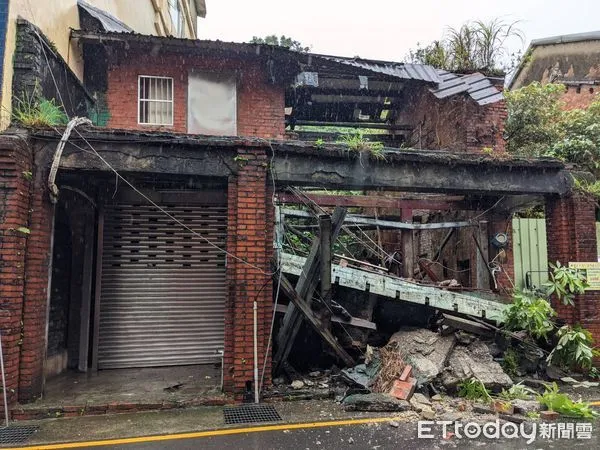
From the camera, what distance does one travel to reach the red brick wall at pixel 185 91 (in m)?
10.5

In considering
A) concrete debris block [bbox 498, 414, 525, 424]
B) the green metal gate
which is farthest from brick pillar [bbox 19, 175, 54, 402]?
the green metal gate

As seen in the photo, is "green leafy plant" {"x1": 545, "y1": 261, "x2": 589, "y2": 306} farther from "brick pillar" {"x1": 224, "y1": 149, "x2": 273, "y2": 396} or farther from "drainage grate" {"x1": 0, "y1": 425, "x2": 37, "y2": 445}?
"drainage grate" {"x1": 0, "y1": 425, "x2": 37, "y2": 445}

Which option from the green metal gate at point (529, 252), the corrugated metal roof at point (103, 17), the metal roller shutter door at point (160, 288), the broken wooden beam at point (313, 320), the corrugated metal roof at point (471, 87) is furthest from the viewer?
the green metal gate at point (529, 252)

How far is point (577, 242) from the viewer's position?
Answer: 8328mm

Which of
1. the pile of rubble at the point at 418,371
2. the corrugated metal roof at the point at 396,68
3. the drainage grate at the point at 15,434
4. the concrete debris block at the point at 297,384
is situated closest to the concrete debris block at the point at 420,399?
the pile of rubble at the point at 418,371

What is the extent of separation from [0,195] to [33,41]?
2537mm

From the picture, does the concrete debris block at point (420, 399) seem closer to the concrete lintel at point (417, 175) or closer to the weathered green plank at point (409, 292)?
the weathered green plank at point (409, 292)

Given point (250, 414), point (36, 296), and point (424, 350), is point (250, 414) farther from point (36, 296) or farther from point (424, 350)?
point (36, 296)

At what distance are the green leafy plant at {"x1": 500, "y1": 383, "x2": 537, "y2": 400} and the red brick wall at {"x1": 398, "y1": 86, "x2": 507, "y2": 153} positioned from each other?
569 centimetres

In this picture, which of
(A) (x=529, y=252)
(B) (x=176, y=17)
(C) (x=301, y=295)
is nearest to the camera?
(C) (x=301, y=295)

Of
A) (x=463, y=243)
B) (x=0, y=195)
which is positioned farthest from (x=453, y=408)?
(x=0, y=195)

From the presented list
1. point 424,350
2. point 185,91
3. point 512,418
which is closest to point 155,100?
point 185,91

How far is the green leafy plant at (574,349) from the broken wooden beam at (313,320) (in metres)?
3.59

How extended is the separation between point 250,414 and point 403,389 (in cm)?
234
